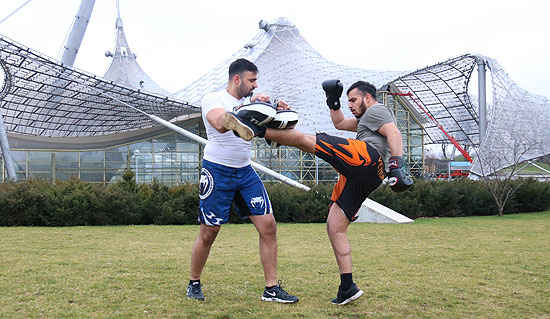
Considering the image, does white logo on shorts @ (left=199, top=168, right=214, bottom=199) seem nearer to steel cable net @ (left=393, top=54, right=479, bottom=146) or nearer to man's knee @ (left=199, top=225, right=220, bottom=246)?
man's knee @ (left=199, top=225, right=220, bottom=246)

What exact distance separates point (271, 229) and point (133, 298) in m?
1.19

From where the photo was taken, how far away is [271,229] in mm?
3920

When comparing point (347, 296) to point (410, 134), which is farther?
point (410, 134)

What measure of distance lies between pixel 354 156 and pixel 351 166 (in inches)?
3.2

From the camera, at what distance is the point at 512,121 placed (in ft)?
103

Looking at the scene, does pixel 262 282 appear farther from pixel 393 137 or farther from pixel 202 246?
pixel 393 137

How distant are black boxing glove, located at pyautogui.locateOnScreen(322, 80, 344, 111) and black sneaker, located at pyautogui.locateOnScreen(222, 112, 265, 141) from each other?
113 cm

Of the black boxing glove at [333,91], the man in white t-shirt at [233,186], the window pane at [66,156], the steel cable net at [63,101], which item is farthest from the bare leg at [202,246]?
the window pane at [66,156]

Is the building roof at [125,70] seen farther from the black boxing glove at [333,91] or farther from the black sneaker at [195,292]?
the black sneaker at [195,292]

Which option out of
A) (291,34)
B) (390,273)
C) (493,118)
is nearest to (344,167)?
(390,273)

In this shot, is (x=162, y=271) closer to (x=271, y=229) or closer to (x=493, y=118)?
(x=271, y=229)

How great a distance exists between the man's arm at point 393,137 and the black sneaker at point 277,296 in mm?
1347

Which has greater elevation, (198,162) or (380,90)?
(380,90)

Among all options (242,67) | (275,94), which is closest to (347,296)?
(242,67)
